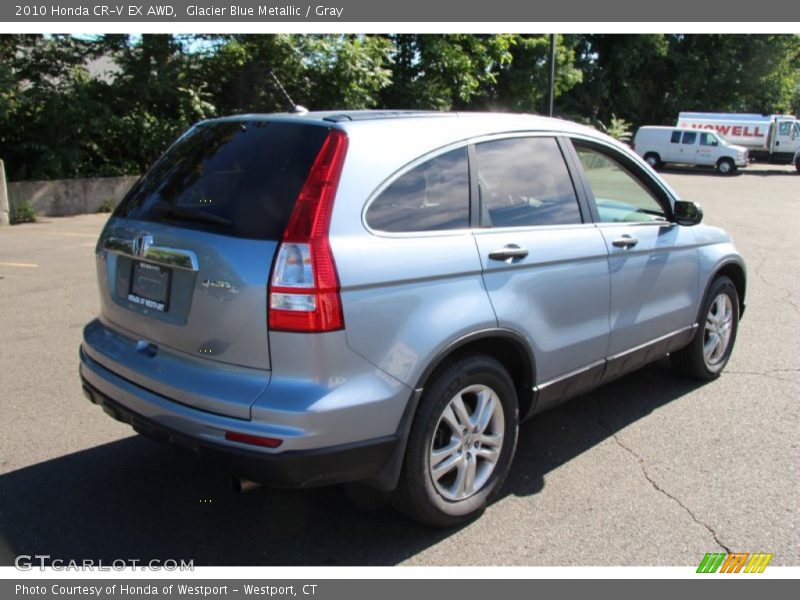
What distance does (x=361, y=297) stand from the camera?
2727 millimetres

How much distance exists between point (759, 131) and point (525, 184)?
3630 centimetres

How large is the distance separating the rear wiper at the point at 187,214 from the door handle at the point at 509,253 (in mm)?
1189

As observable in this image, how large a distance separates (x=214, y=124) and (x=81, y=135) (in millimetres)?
12457

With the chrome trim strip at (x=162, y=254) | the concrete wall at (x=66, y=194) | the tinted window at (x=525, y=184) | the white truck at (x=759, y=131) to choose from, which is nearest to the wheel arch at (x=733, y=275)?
the tinted window at (x=525, y=184)

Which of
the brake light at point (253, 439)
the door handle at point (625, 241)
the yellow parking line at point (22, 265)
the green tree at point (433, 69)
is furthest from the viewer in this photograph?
the green tree at point (433, 69)

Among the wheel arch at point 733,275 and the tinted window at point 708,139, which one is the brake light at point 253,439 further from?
the tinted window at point 708,139

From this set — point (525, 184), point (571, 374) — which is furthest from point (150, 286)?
point (571, 374)

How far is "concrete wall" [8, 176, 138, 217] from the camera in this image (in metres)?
13.4

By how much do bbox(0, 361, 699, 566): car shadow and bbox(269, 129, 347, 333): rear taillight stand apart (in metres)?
1.11

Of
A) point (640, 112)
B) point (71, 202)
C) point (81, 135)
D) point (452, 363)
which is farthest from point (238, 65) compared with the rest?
point (640, 112)

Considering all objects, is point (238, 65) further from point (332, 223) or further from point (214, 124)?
point (332, 223)

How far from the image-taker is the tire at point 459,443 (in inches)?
119

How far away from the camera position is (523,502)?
3551 mm

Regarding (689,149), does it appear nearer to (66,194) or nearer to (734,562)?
(66,194)
